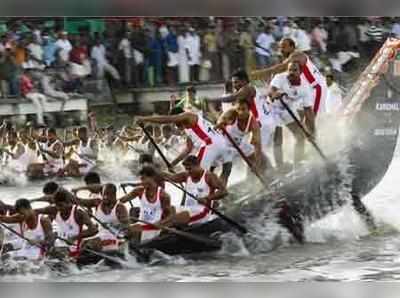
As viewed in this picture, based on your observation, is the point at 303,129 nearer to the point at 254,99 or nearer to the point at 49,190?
the point at 254,99

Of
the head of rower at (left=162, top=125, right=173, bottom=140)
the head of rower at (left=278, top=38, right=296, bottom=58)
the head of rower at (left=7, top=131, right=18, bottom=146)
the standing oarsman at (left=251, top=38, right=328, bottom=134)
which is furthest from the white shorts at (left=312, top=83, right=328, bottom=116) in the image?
the head of rower at (left=7, top=131, right=18, bottom=146)

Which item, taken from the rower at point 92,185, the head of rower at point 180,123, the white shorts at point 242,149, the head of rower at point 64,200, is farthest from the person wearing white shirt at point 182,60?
the head of rower at point 64,200

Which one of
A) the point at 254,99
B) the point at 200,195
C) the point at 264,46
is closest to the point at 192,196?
the point at 200,195

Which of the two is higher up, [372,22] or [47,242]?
[372,22]

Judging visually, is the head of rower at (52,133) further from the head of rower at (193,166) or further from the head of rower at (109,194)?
the head of rower at (193,166)

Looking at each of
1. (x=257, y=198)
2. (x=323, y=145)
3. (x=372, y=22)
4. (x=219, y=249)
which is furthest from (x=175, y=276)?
(x=372, y=22)

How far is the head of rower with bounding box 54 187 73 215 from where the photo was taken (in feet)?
14.4

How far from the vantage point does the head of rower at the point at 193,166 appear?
435 cm

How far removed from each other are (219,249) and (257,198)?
0.98ft

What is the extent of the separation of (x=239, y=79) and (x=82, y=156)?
0.81 metres

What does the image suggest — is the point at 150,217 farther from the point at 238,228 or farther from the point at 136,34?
the point at 136,34

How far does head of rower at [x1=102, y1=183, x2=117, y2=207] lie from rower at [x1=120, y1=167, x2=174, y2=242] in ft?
0.13

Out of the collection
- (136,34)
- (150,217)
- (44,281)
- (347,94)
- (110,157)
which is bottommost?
(44,281)

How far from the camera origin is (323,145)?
4.39 m
